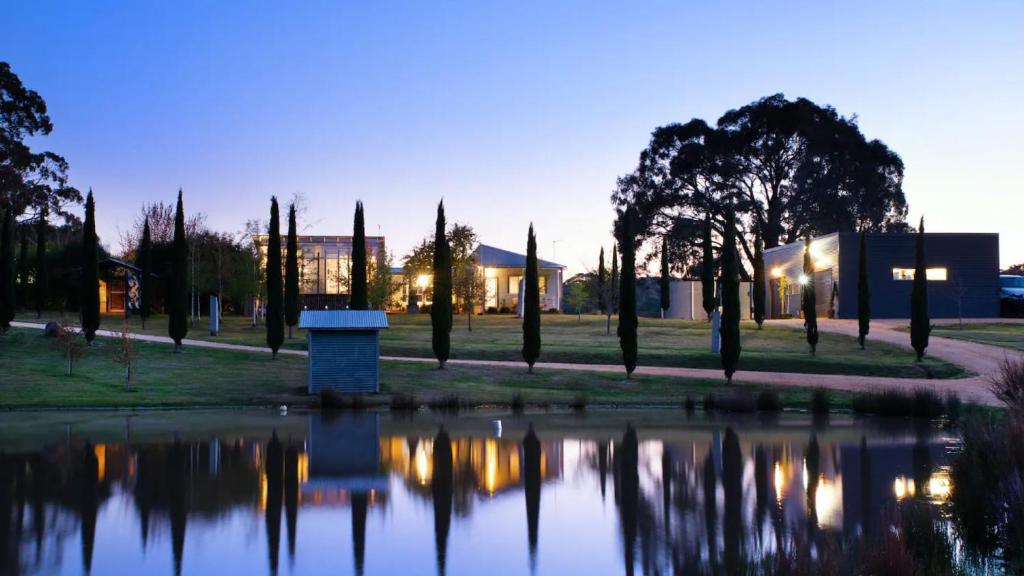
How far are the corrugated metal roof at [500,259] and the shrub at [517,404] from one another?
42843 mm

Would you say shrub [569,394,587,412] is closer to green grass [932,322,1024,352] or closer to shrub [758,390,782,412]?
shrub [758,390,782,412]

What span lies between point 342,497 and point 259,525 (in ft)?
6.87

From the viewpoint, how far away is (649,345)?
44438 millimetres

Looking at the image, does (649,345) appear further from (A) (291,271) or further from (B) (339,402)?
(B) (339,402)

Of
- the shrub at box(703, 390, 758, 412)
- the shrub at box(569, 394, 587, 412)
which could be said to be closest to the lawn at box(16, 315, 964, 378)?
the shrub at box(703, 390, 758, 412)

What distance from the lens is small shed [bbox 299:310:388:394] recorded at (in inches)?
1161

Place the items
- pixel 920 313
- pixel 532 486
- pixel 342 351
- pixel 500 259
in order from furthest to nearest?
pixel 500 259 < pixel 920 313 < pixel 342 351 < pixel 532 486

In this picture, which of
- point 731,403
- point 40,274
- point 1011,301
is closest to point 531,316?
point 731,403

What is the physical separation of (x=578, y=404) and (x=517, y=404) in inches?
67.2

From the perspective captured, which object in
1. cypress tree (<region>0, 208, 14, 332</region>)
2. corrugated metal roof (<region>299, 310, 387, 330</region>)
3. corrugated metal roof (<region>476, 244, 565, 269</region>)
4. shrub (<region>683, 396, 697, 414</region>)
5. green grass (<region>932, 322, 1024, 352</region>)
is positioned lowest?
shrub (<region>683, 396, 697, 414</region>)

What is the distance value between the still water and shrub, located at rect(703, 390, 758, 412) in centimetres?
414

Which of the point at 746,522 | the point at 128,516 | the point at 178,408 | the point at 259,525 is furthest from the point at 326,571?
the point at 178,408

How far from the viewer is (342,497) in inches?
539

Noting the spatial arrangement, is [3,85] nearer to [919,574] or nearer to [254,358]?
[254,358]
